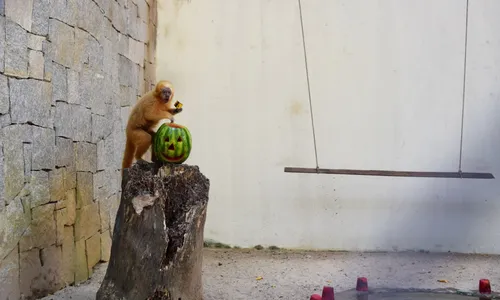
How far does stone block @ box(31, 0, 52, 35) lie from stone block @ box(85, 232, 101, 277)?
4.32 ft

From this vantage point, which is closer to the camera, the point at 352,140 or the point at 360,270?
the point at 360,270

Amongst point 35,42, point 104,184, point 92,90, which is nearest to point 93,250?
point 104,184

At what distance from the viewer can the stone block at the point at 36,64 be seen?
2938 mm

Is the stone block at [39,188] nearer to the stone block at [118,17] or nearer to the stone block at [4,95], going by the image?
the stone block at [4,95]

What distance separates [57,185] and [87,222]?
0.54 metres

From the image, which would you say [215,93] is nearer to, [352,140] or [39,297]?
[352,140]

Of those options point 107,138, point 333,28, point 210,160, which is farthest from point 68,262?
point 333,28

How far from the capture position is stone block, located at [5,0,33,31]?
2.68 metres

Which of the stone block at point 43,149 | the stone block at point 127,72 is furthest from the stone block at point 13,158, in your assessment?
the stone block at point 127,72

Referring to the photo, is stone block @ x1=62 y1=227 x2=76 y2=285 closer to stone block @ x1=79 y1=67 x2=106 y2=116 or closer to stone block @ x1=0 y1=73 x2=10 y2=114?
stone block @ x1=79 y1=67 x2=106 y2=116

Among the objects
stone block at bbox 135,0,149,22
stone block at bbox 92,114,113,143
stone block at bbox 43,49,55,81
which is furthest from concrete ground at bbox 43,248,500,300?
stone block at bbox 135,0,149,22

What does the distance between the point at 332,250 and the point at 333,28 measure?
1.77 meters

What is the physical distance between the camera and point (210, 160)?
5137mm

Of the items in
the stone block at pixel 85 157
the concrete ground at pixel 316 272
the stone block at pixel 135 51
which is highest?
the stone block at pixel 135 51
